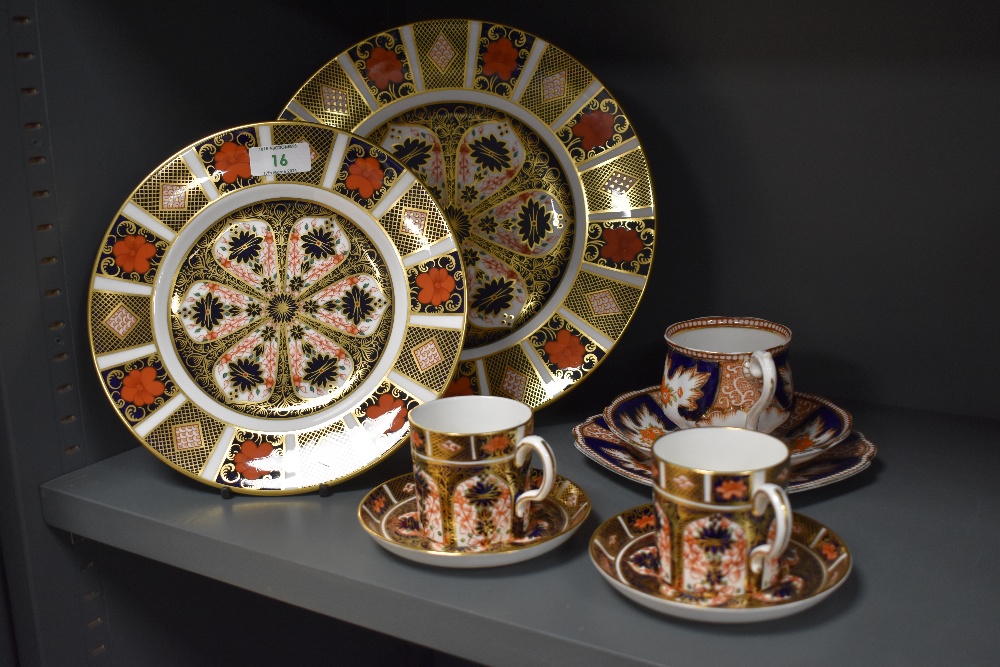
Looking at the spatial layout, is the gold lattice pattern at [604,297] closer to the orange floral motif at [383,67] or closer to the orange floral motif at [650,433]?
the orange floral motif at [650,433]

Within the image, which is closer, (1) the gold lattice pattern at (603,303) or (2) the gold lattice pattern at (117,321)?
(2) the gold lattice pattern at (117,321)

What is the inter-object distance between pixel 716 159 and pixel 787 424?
Result: 29 cm

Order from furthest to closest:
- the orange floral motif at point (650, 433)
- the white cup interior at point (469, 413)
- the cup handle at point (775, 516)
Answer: the orange floral motif at point (650, 433)
the white cup interior at point (469, 413)
the cup handle at point (775, 516)

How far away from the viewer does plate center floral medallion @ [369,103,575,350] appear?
0.91 meters

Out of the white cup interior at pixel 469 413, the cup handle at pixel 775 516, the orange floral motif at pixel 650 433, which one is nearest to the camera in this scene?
the cup handle at pixel 775 516


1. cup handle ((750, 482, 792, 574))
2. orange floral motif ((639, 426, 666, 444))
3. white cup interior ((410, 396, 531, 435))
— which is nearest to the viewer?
cup handle ((750, 482, 792, 574))

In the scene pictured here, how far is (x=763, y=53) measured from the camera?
2.97ft

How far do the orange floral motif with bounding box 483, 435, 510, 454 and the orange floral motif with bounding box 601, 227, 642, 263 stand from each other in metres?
0.32

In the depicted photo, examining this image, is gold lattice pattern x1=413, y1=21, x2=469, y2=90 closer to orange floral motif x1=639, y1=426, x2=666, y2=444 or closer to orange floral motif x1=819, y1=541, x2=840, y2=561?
orange floral motif x1=639, y1=426, x2=666, y2=444

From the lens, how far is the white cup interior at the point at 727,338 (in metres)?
0.83

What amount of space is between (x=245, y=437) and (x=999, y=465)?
0.66 meters

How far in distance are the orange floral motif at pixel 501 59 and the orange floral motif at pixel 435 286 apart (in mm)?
221

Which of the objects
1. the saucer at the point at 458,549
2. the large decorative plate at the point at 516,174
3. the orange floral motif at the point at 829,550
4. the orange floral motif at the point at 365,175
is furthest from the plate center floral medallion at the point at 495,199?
the orange floral motif at the point at 829,550

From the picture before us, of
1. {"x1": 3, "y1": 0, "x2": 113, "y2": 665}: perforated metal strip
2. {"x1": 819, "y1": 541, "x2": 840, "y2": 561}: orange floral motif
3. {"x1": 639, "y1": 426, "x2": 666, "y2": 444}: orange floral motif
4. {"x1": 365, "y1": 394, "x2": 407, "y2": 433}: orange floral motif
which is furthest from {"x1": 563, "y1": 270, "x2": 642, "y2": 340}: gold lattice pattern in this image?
{"x1": 3, "y1": 0, "x2": 113, "y2": 665}: perforated metal strip
